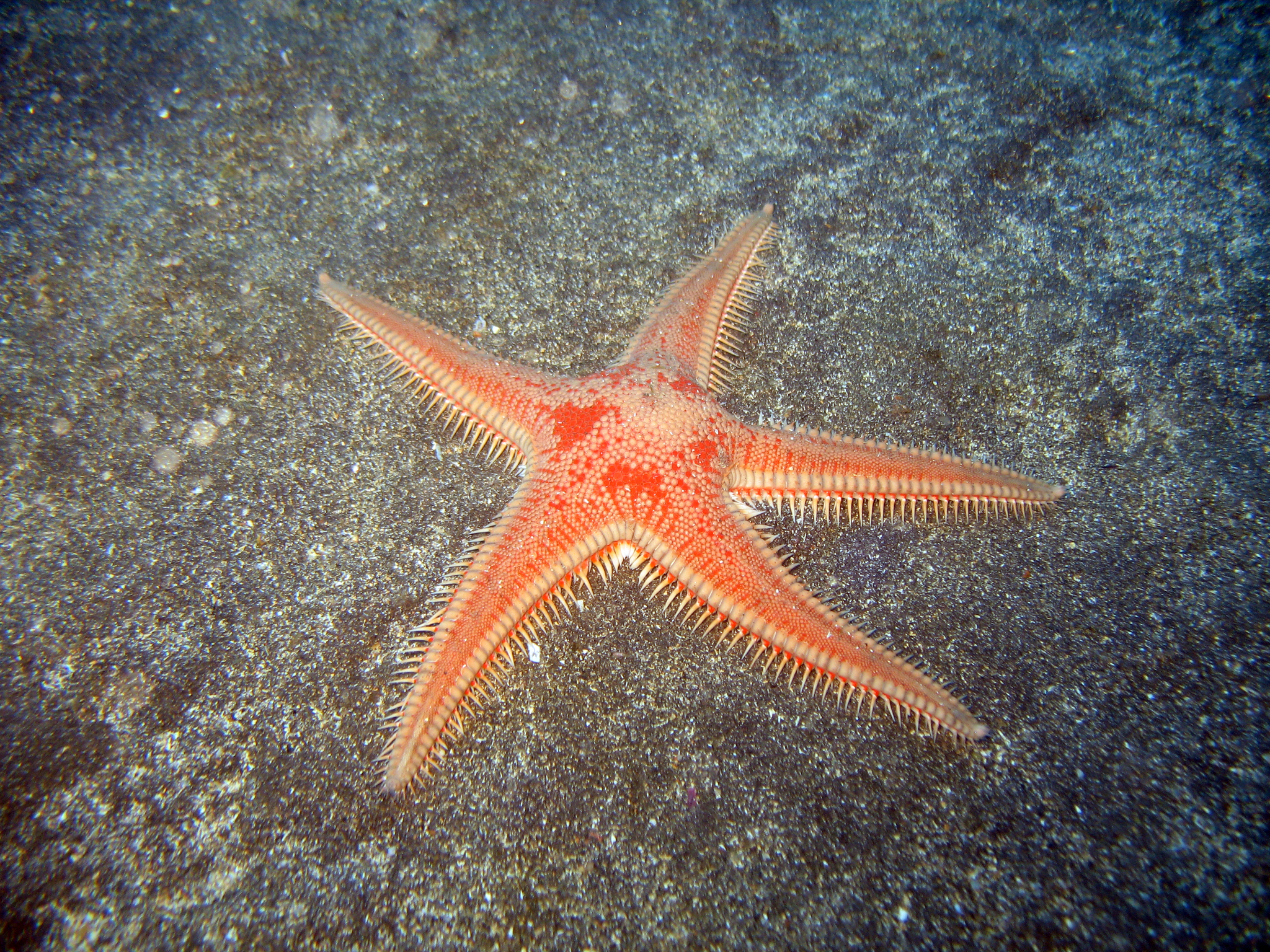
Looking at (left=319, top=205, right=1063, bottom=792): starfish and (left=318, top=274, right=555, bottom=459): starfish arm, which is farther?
(left=318, top=274, right=555, bottom=459): starfish arm

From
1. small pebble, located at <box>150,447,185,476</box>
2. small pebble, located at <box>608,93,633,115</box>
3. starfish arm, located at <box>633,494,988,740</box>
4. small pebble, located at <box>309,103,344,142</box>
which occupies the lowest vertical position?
small pebble, located at <box>150,447,185,476</box>

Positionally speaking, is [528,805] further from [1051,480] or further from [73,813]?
[1051,480]

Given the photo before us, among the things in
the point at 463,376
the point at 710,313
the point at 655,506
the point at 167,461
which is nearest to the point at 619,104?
the point at 710,313

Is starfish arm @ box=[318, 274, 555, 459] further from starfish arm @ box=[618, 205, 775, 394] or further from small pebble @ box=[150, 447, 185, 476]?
small pebble @ box=[150, 447, 185, 476]

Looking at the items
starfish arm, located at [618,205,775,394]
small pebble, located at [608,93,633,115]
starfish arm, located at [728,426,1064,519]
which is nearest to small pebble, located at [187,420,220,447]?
starfish arm, located at [618,205,775,394]

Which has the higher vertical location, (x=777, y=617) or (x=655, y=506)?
(x=655, y=506)

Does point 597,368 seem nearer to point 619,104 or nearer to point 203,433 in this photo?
point 619,104

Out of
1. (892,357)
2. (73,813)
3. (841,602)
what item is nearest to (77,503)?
(73,813)
